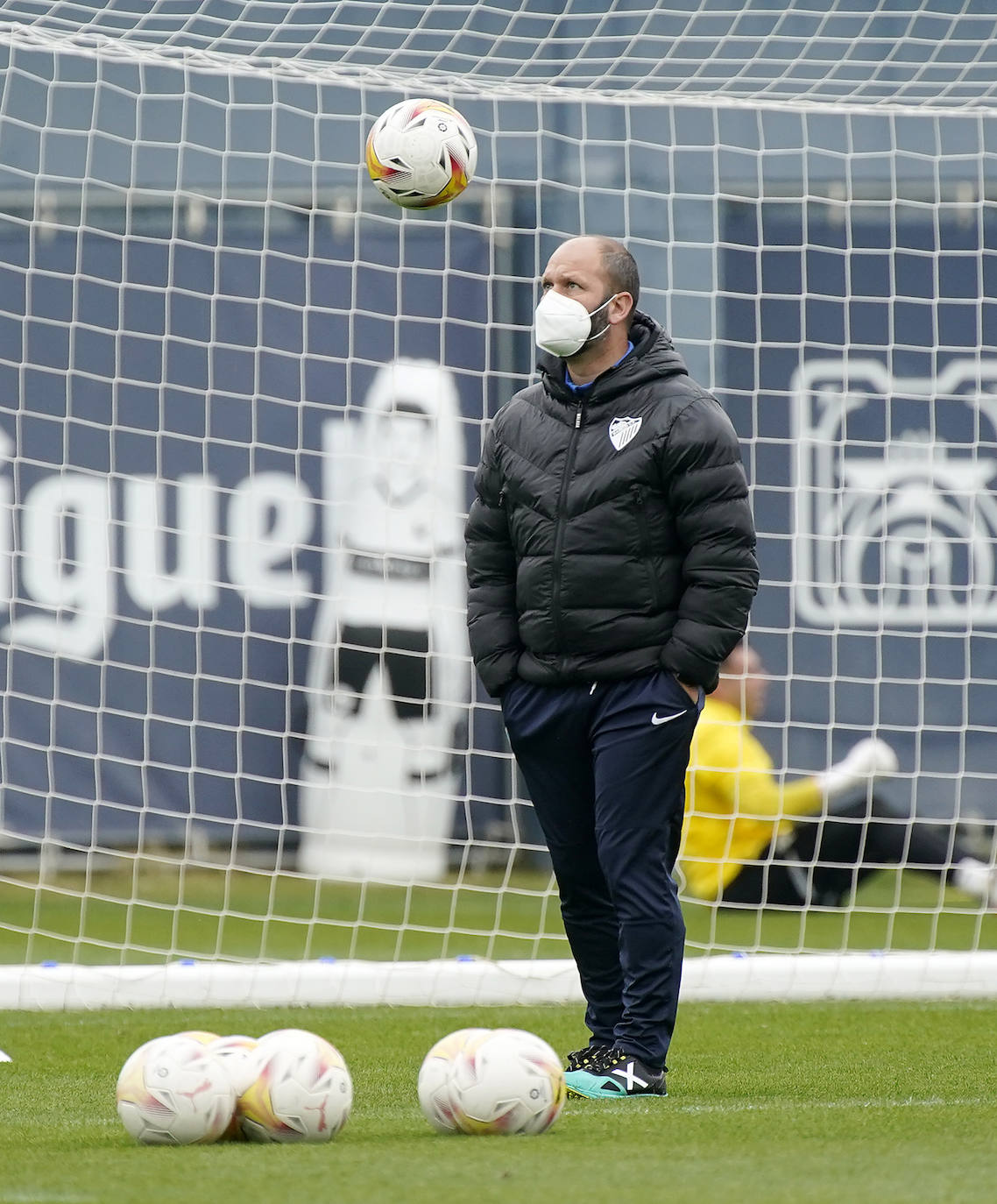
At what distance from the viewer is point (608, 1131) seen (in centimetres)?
363

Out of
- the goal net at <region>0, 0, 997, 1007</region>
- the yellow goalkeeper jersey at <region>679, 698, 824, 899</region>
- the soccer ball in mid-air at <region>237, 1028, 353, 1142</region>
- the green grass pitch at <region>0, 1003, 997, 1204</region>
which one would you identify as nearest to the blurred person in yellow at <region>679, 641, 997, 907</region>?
the yellow goalkeeper jersey at <region>679, 698, 824, 899</region>

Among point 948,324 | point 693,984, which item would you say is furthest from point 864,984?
point 948,324

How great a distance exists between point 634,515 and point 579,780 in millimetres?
614

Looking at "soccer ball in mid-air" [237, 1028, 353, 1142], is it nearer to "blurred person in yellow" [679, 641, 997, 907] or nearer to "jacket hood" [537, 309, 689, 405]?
"jacket hood" [537, 309, 689, 405]

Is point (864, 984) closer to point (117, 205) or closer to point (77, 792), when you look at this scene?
point (77, 792)

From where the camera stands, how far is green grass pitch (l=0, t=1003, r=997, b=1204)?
300cm

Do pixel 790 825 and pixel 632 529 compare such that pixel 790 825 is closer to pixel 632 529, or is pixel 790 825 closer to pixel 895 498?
pixel 895 498

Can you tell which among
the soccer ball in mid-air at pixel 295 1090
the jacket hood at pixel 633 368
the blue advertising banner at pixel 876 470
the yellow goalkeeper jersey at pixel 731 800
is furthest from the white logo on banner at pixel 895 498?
the soccer ball in mid-air at pixel 295 1090

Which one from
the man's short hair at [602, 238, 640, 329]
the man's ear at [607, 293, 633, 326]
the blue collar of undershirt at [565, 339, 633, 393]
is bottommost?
the blue collar of undershirt at [565, 339, 633, 393]

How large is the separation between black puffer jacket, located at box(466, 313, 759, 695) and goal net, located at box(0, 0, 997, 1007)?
3534 millimetres

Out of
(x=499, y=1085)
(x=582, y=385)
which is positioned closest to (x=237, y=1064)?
(x=499, y=1085)

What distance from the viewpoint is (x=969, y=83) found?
285 inches

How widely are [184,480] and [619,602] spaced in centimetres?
476

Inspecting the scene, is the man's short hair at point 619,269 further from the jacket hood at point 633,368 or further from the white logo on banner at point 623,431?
the white logo on banner at point 623,431
